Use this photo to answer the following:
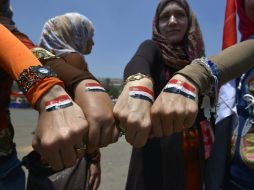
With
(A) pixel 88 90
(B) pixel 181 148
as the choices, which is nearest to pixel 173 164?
(B) pixel 181 148

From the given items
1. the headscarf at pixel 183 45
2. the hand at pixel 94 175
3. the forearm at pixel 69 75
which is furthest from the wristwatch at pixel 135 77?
the hand at pixel 94 175

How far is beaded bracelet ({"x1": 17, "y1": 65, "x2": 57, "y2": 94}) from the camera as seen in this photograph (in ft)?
3.18

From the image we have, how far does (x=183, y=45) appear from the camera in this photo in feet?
7.01

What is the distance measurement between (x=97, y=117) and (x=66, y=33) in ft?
5.27

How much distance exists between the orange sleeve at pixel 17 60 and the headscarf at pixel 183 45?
3.32 ft

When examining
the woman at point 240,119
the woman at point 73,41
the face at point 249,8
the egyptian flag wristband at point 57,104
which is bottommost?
the woman at point 240,119

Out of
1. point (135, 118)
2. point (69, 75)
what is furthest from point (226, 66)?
point (69, 75)

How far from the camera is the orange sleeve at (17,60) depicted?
0.97 m

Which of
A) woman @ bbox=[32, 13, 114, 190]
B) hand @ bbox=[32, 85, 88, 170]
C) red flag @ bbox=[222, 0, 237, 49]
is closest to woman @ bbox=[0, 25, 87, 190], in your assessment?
hand @ bbox=[32, 85, 88, 170]

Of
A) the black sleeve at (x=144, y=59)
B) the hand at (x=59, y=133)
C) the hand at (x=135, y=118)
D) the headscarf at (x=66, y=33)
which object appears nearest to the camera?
the hand at (x=59, y=133)

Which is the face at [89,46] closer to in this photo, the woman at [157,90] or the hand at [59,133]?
the woman at [157,90]

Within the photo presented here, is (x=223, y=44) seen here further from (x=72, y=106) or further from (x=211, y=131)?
(x=72, y=106)

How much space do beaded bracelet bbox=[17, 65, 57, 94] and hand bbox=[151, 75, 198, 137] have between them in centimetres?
32

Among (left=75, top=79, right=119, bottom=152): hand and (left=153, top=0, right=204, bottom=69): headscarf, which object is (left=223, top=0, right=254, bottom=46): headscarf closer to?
(left=153, top=0, right=204, bottom=69): headscarf
